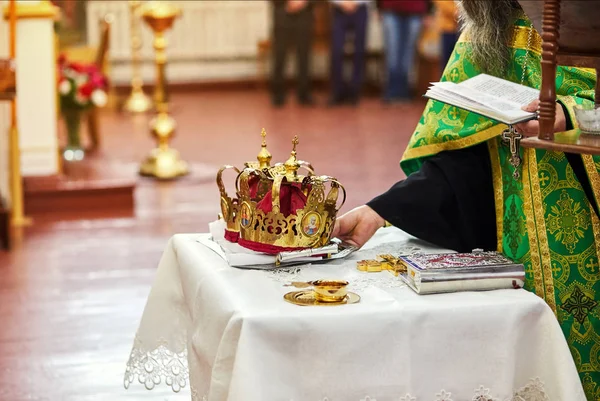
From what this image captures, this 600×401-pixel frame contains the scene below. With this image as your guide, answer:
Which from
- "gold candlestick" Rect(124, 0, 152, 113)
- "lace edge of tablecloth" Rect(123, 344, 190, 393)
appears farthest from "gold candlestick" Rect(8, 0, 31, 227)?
"gold candlestick" Rect(124, 0, 152, 113)

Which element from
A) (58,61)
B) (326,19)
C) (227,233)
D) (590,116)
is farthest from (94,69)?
(590,116)

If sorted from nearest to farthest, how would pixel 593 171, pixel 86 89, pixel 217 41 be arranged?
pixel 593 171 → pixel 86 89 → pixel 217 41

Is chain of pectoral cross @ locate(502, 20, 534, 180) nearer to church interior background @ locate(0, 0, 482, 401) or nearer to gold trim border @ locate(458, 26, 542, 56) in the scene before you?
gold trim border @ locate(458, 26, 542, 56)

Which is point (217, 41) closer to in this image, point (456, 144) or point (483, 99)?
point (456, 144)

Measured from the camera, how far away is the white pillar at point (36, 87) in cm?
697

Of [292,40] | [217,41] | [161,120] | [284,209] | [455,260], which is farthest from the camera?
[217,41]

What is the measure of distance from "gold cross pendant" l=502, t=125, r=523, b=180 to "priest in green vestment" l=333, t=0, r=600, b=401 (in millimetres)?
46

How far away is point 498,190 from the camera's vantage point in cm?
303

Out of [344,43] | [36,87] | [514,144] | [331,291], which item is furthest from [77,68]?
[331,291]

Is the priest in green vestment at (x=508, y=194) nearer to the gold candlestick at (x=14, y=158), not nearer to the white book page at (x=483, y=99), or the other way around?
the white book page at (x=483, y=99)

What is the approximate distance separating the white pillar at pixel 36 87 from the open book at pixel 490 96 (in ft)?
15.2

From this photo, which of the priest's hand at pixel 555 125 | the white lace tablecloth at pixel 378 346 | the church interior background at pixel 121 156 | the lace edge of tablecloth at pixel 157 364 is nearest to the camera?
the white lace tablecloth at pixel 378 346

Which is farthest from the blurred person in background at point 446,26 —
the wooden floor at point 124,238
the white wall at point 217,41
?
the white wall at point 217,41

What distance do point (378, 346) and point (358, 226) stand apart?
614 millimetres
